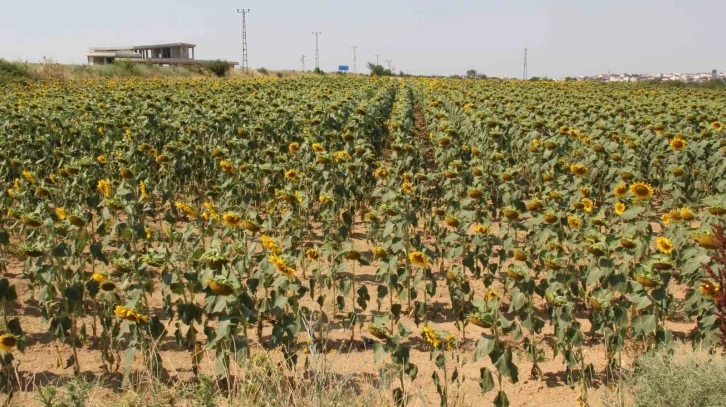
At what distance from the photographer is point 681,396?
292 cm

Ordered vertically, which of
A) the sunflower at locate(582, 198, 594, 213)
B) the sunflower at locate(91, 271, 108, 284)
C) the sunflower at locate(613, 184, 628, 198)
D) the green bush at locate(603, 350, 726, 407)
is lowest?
the green bush at locate(603, 350, 726, 407)

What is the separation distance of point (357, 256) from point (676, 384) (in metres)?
1.98

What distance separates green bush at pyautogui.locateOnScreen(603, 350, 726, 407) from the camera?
2.89m

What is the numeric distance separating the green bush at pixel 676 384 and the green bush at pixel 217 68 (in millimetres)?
41066

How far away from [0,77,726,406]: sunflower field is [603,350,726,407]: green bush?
A: 0.31 meters

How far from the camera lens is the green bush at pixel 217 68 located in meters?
42.1

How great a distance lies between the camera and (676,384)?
300 centimetres

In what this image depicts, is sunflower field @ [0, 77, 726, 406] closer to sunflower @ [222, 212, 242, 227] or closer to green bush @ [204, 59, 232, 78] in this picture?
sunflower @ [222, 212, 242, 227]

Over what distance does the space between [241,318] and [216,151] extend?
12.0 feet

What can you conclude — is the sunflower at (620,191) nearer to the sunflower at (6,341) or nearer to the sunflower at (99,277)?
the sunflower at (99,277)

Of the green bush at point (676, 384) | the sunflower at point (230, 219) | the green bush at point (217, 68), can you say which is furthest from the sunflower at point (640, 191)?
the green bush at point (217, 68)

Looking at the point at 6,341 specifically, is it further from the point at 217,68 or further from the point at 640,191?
the point at 217,68

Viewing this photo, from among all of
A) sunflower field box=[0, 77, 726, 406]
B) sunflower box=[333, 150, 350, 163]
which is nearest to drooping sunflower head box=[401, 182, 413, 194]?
sunflower field box=[0, 77, 726, 406]

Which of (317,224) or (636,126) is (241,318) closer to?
(317,224)
